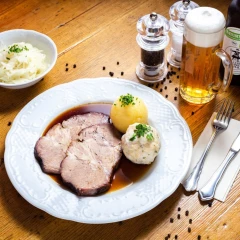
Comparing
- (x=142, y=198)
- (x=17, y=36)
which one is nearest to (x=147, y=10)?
(x=17, y=36)

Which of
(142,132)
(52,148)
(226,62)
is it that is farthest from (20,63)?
(226,62)

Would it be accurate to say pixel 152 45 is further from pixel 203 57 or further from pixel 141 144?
pixel 141 144

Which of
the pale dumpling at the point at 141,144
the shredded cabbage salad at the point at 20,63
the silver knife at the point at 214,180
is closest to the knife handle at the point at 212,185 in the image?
the silver knife at the point at 214,180

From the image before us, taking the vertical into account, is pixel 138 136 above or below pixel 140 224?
above

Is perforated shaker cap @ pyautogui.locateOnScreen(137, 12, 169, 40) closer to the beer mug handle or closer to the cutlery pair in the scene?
the beer mug handle

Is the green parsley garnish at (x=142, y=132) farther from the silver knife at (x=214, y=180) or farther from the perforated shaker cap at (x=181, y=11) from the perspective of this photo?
the perforated shaker cap at (x=181, y=11)

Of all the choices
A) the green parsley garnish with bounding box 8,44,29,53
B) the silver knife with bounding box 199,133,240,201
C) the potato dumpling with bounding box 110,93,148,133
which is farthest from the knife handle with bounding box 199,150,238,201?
the green parsley garnish with bounding box 8,44,29,53

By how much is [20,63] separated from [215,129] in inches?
27.9

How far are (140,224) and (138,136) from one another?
0.80 feet

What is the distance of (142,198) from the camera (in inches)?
49.1

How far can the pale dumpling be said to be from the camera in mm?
1297

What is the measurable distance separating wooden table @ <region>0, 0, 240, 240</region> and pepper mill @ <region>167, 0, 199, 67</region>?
91mm

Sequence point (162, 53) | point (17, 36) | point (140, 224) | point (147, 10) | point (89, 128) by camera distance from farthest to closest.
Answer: point (147, 10), point (17, 36), point (162, 53), point (89, 128), point (140, 224)

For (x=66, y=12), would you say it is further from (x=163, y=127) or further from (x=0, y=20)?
(x=163, y=127)
